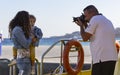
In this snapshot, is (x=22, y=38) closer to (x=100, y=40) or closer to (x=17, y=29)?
(x=17, y=29)

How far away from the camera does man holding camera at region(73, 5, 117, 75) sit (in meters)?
4.75

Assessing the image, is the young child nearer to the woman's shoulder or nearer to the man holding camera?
the woman's shoulder

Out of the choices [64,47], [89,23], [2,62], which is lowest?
[2,62]

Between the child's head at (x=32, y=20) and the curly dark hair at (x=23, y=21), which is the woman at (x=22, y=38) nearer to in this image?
the curly dark hair at (x=23, y=21)

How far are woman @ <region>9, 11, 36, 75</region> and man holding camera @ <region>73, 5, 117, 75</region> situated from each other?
1245 mm

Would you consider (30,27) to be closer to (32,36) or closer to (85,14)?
(32,36)

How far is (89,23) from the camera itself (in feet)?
15.8

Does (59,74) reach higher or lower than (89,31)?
lower

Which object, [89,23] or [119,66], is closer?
[119,66]

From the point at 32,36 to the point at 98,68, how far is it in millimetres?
1597

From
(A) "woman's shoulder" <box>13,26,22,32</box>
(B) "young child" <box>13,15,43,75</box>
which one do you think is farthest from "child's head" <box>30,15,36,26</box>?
(A) "woman's shoulder" <box>13,26,22,32</box>

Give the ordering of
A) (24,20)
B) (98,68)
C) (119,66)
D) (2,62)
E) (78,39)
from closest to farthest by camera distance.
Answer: (119,66)
(98,68)
(24,20)
(78,39)
(2,62)

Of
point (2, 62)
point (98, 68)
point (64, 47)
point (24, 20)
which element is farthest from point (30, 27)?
point (2, 62)

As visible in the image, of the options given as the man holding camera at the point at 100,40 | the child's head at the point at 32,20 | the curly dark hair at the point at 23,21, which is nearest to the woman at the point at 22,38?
the curly dark hair at the point at 23,21
